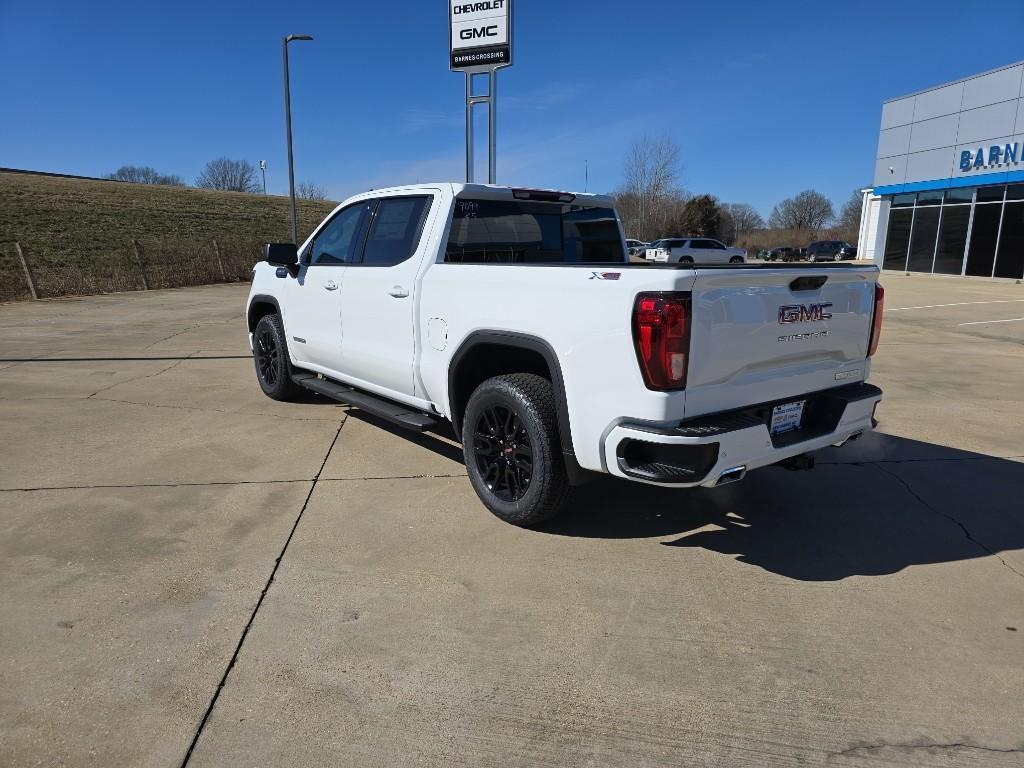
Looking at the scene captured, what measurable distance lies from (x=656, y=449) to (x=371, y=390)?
2633mm

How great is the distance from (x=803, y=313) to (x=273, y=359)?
494 centimetres

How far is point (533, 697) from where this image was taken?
252 cm

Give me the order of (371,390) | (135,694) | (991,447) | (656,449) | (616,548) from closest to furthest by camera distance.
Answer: (135,694), (656,449), (616,548), (371,390), (991,447)

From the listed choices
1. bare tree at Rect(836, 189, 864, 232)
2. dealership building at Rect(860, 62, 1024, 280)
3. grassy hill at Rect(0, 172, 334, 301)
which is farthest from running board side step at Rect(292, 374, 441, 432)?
bare tree at Rect(836, 189, 864, 232)

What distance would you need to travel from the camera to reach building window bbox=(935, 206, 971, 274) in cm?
2859

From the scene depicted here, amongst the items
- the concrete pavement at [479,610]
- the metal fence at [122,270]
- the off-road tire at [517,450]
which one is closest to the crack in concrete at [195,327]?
the metal fence at [122,270]

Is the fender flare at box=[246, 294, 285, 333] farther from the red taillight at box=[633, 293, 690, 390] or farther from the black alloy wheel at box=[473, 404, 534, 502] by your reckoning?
the red taillight at box=[633, 293, 690, 390]

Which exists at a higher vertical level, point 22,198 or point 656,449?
point 22,198

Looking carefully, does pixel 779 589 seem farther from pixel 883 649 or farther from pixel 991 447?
pixel 991 447

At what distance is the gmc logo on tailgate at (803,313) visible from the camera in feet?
10.9

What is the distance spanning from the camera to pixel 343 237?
542 cm

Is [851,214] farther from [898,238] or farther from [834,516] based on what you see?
[834,516]

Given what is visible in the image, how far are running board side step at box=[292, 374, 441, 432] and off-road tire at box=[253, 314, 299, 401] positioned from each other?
25 centimetres

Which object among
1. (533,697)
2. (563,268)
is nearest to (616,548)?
(533,697)
